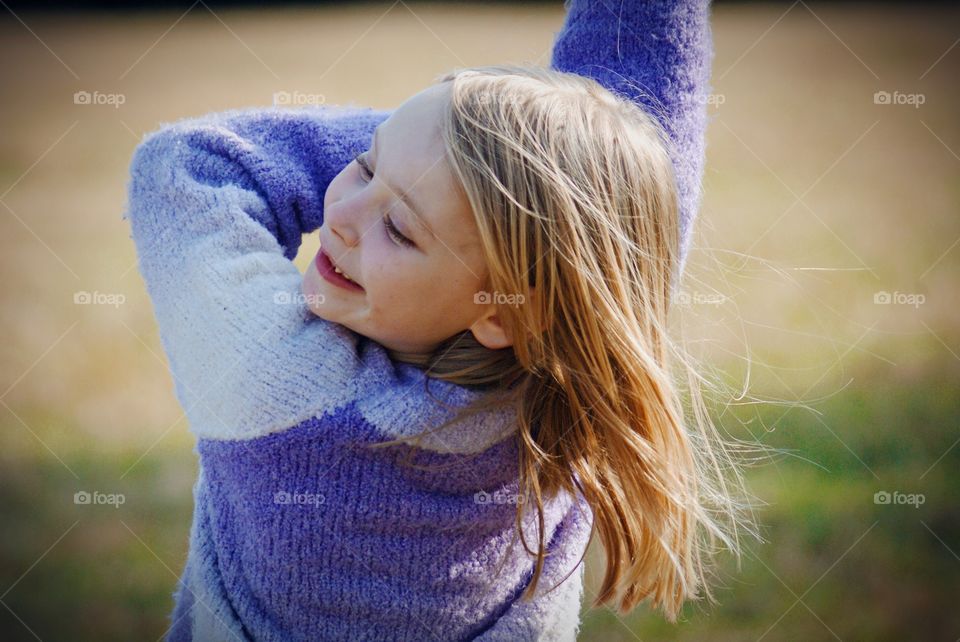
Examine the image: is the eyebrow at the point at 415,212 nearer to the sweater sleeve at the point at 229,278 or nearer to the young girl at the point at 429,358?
the young girl at the point at 429,358

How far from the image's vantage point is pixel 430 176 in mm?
1359

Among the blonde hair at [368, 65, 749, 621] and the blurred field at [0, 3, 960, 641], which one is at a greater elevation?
the blonde hair at [368, 65, 749, 621]

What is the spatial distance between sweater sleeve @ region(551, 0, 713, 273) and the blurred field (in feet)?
0.62

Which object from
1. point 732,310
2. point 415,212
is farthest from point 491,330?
point 732,310

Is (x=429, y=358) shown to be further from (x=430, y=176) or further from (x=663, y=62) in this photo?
(x=663, y=62)

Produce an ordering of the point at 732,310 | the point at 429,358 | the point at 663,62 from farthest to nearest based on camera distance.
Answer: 1. the point at 732,310
2. the point at 663,62
3. the point at 429,358

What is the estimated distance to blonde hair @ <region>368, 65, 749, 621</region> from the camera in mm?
1368

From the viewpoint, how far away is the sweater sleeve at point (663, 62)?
1608 mm

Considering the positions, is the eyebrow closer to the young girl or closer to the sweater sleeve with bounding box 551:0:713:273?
the young girl

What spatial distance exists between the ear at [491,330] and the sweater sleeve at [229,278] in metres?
0.18

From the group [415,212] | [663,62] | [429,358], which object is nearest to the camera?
[415,212]

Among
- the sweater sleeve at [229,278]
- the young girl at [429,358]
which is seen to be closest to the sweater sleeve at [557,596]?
the young girl at [429,358]

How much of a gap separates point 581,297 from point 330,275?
367 millimetres

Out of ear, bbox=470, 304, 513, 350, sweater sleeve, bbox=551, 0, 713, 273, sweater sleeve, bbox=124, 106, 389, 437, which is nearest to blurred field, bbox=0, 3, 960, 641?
sweater sleeve, bbox=551, 0, 713, 273
